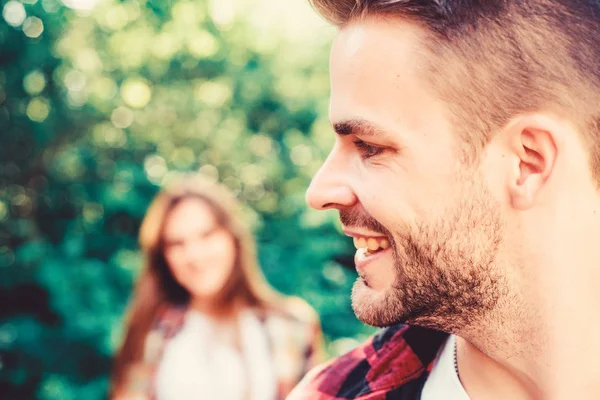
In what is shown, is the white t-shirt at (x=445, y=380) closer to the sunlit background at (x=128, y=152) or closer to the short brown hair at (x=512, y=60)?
the short brown hair at (x=512, y=60)

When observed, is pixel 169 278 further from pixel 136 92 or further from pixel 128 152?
pixel 136 92

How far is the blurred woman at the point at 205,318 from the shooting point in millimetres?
3578

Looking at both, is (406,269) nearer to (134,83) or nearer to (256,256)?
(256,256)

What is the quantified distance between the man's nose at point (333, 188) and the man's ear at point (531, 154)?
0.33 meters

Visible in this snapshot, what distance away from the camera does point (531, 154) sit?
1296 millimetres

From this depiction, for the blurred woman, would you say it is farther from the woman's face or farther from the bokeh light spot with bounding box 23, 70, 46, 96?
the bokeh light spot with bounding box 23, 70, 46, 96

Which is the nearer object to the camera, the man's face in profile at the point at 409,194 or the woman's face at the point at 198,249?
the man's face in profile at the point at 409,194

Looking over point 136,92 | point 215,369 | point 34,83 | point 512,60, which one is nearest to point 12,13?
point 34,83

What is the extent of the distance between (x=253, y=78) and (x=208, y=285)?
129 centimetres

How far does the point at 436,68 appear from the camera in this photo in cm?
131

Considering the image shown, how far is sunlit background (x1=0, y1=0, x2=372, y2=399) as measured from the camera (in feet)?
13.0

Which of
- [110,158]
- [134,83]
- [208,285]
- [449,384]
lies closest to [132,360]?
[208,285]

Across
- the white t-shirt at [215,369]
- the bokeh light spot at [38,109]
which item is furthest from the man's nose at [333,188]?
the bokeh light spot at [38,109]

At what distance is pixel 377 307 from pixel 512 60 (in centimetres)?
56
